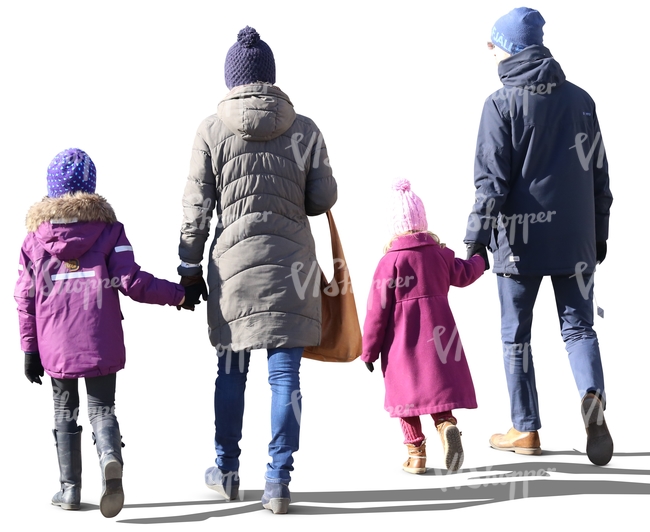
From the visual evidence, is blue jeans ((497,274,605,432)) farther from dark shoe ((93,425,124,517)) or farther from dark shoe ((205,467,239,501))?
dark shoe ((93,425,124,517))

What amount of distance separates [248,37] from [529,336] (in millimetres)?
2980

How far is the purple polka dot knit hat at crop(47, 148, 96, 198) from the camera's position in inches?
305

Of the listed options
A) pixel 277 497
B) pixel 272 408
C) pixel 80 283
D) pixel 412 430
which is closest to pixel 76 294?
pixel 80 283

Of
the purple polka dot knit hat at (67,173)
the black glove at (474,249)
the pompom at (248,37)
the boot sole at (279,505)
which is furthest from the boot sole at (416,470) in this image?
the pompom at (248,37)

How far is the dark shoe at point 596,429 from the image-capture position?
28.1ft

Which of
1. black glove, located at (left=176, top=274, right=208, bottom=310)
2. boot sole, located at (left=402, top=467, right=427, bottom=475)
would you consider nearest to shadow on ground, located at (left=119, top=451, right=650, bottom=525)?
boot sole, located at (left=402, top=467, right=427, bottom=475)

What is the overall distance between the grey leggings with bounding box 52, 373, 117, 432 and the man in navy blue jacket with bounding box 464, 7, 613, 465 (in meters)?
2.67

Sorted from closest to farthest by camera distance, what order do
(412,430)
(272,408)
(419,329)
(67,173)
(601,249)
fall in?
(67,173), (272,408), (419,329), (412,430), (601,249)

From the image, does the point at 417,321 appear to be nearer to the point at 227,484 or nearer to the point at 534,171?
the point at 534,171

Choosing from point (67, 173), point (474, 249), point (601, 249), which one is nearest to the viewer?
point (67, 173)

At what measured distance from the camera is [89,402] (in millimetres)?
7727

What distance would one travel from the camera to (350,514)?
7.69 meters

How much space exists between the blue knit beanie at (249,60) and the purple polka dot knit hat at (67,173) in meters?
1.07

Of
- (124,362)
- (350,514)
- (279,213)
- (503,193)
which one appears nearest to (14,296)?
(124,362)
